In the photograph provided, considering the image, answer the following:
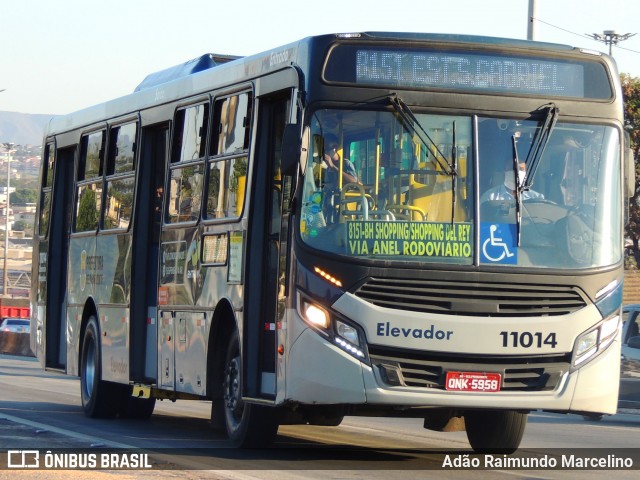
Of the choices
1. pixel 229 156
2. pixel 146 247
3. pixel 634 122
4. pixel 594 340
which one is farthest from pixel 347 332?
pixel 634 122

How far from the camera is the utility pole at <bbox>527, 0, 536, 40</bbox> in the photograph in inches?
911

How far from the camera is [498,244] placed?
36.2ft

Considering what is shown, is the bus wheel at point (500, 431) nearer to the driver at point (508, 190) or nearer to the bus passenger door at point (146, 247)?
the driver at point (508, 190)

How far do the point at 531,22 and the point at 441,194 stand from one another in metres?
13.1

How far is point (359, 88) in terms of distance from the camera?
36.5 feet

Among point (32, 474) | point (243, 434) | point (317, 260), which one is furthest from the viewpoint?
point (243, 434)

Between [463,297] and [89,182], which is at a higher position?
[89,182]

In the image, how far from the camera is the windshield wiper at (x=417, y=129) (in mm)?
11055

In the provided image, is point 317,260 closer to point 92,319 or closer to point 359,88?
point 359,88

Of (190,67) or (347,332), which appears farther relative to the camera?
(190,67)

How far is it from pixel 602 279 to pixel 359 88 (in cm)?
246

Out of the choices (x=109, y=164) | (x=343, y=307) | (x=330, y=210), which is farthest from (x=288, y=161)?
(x=109, y=164)

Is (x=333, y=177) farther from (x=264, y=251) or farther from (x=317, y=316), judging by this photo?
(x=264, y=251)

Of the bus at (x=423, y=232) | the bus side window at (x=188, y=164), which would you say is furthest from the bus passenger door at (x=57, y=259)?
the bus at (x=423, y=232)
